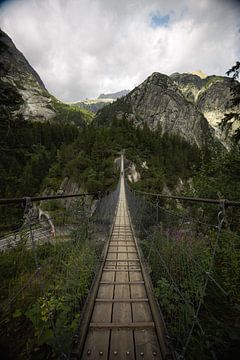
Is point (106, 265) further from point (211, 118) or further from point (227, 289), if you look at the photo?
point (211, 118)

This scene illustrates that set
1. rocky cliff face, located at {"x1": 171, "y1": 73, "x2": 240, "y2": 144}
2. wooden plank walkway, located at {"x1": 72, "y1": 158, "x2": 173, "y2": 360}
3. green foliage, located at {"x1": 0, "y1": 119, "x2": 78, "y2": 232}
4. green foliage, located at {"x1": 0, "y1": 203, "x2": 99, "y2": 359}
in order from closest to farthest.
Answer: wooden plank walkway, located at {"x1": 72, "y1": 158, "x2": 173, "y2": 360} → green foliage, located at {"x1": 0, "y1": 203, "x2": 99, "y2": 359} → green foliage, located at {"x1": 0, "y1": 119, "x2": 78, "y2": 232} → rocky cliff face, located at {"x1": 171, "y1": 73, "x2": 240, "y2": 144}

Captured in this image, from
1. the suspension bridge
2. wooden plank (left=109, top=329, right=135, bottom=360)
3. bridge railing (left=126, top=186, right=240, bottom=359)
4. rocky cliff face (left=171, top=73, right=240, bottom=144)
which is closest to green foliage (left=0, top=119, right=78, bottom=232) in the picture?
the suspension bridge

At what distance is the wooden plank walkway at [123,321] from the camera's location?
1334mm

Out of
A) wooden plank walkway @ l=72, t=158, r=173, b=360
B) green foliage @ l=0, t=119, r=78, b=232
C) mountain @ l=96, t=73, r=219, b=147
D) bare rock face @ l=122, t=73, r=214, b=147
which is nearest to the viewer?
wooden plank walkway @ l=72, t=158, r=173, b=360

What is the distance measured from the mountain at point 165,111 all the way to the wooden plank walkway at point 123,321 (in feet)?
227

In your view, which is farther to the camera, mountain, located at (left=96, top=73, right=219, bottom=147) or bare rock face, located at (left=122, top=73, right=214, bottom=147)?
bare rock face, located at (left=122, top=73, right=214, bottom=147)

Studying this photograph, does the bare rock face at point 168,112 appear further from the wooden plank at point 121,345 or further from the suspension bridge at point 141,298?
the wooden plank at point 121,345

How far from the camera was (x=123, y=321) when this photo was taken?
1623 mm

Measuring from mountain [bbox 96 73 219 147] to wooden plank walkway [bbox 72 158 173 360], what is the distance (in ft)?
227

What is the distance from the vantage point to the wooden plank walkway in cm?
133

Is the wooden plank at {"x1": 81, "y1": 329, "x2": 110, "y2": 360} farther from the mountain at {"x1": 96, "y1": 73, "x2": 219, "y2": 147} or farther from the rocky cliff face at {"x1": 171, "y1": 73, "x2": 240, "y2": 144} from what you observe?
the rocky cliff face at {"x1": 171, "y1": 73, "x2": 240, "y2": 144}

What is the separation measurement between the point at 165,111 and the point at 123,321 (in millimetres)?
76562

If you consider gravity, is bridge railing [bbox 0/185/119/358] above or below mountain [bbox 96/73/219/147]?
below

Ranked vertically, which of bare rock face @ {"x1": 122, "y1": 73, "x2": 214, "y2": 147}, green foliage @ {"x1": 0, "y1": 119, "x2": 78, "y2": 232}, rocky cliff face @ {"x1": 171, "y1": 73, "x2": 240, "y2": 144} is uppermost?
rocky cliff face @ {"x1": 171, "y1": 73, "x2": 240, "y2": 144}
